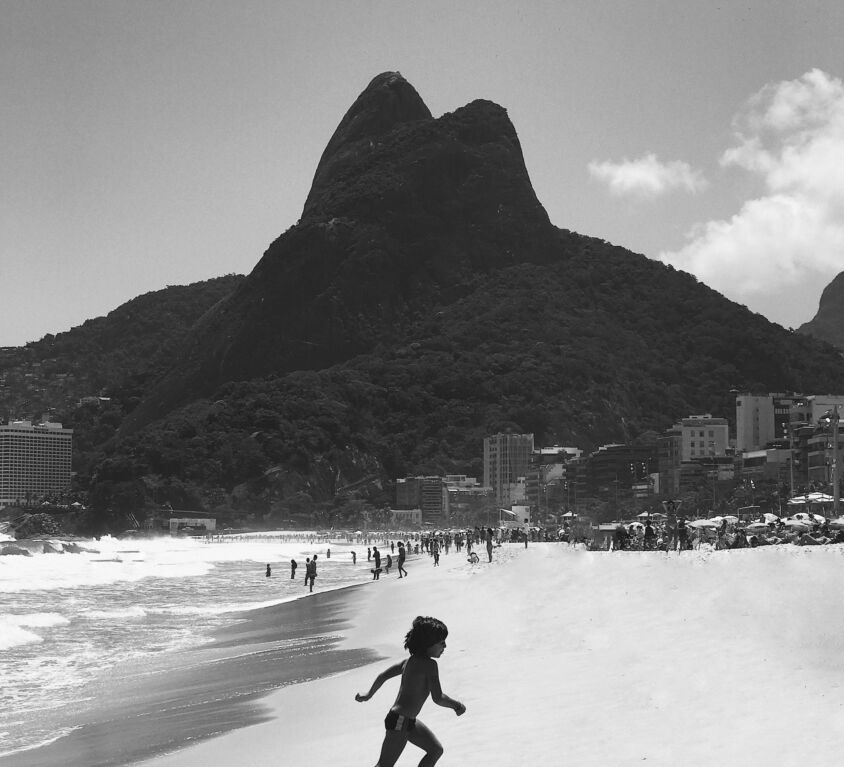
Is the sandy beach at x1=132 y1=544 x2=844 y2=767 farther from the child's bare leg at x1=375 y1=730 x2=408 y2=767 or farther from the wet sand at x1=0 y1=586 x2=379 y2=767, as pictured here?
the child's bare leg at x1=375 y1=730 x2=408 y2=767

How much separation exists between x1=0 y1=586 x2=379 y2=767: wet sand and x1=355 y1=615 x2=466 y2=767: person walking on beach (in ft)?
15.8

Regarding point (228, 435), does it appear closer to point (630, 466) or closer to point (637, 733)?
point (630, 466)

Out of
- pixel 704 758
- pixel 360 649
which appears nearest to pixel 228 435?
pixel 360 649

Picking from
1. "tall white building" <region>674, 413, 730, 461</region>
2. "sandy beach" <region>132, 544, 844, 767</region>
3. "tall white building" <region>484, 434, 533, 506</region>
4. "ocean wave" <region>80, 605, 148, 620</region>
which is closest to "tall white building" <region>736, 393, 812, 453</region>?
"tall white building" <region>674, 413, 730, 461</region>

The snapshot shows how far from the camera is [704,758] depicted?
8.66 m

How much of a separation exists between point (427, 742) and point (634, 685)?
14.9ft

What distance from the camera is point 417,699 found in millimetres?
7668

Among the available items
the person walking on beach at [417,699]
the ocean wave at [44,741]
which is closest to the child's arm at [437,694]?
the person walking on beach at [417,699]

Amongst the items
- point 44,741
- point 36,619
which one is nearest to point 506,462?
point 36,619

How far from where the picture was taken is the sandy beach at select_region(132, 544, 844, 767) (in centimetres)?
929

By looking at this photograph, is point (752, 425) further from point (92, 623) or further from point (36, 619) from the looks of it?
point (36, 619)

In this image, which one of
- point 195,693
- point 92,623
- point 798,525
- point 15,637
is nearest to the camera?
point 195,693

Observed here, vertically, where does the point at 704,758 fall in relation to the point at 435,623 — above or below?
below

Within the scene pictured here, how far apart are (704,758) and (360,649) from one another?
467 inches
